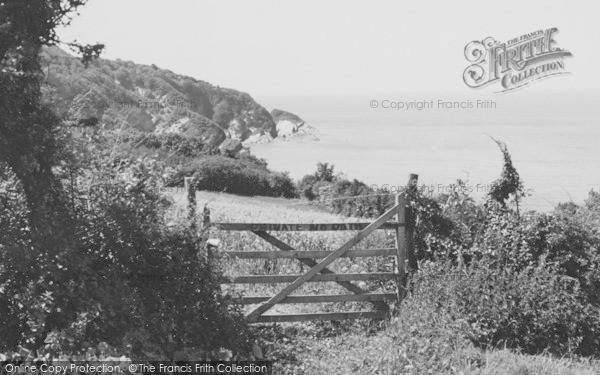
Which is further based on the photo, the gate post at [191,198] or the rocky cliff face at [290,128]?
the rocky cliff face at [290,128]

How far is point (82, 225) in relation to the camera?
7.80m

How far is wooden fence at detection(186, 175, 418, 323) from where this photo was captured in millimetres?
9547

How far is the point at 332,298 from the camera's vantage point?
32.4 feet

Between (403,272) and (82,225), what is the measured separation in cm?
442

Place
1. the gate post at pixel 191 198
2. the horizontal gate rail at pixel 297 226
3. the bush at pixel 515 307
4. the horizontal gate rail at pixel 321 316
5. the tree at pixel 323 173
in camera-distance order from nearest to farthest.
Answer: the gate post at pixel 191 198
the bush at pixel 515 307
the horizontal gate rail at pixel 297 226
the horizontal gate rail at pixel 321 316
the tree at pixel 323 173

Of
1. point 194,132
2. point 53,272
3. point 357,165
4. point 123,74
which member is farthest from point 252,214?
point 123,74

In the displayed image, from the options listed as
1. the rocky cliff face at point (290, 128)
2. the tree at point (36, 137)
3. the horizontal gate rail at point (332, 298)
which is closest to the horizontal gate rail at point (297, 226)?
the horizontal gate rail at point (332, 298)

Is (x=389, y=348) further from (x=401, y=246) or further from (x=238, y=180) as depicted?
(x=238, y=180)

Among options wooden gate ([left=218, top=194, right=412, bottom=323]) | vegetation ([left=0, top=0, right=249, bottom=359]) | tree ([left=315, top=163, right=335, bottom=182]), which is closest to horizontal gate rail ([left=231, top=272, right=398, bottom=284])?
wooden gate ([left=218, top=194, right=412, bottom=323])

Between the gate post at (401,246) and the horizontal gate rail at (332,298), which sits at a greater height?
the gate post at (401,246)

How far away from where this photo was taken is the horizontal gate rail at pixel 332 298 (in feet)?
31.8

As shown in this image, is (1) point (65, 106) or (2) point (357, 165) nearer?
(1) point (65, 106)

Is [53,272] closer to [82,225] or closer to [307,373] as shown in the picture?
[82,225]

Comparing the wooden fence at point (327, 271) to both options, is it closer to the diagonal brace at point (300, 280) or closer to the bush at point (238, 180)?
the diagonal brace at point (300, 280)
